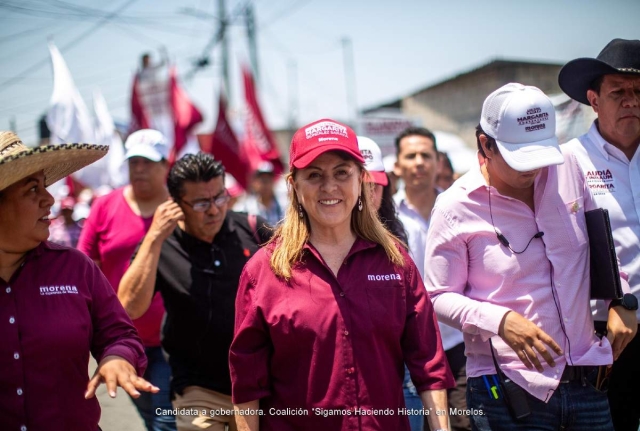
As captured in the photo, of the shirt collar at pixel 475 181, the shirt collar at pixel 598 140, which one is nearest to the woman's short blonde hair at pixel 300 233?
the shirt collar at pixel 475 181

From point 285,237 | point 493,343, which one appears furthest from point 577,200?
point 285,237

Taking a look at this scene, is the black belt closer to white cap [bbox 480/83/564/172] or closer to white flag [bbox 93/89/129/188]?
white cap [bbox 480/83/564/172]

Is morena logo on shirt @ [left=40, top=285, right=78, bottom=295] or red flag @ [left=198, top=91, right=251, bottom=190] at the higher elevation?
red flag @ [left=198, top=91, right=251, bottom=190]

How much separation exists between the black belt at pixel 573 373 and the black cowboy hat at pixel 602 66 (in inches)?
62.7

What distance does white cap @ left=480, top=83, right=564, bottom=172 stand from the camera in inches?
118

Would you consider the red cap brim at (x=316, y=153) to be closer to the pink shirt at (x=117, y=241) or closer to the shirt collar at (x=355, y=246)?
the shirt collar at (x=355, y=246)

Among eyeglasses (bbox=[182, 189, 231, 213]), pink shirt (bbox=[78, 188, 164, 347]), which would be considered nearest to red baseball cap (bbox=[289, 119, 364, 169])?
eyeglasses (bbox=[182, 189, 231, 213])

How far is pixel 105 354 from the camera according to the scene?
2.83 meters

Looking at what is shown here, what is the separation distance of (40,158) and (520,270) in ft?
7.30

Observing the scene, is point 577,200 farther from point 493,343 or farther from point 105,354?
point 105,354

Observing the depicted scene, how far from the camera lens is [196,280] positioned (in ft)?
13.4

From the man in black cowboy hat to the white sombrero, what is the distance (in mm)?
2630

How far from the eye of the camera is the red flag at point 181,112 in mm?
10617

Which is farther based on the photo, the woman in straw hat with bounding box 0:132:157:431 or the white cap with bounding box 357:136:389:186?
the white cap with bounding box 357:136:389:186
